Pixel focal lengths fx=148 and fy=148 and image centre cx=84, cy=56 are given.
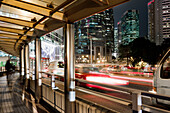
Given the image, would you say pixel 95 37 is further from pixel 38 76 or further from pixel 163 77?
pixel 163 77

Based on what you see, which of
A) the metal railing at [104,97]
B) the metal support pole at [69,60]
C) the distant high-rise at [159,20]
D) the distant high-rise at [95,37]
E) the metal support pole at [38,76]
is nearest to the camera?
the metal railing at [104,97]

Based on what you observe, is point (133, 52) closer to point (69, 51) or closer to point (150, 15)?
point (69, 51)

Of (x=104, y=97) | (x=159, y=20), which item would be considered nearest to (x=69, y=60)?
(x=104, y=97)

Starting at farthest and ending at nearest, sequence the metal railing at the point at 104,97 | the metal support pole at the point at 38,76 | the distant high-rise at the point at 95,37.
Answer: the distant high-rise at the point at 95,37, the metal support pole at the point at 38,76, the metal railing at the point at 104,97

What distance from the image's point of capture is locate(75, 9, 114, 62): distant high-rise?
142 metres

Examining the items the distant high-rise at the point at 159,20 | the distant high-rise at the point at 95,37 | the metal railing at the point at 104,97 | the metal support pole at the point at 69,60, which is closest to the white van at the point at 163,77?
the metal railing at the point at 104,97

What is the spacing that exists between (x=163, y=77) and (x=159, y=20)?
175 m

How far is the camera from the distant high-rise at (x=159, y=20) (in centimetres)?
14862

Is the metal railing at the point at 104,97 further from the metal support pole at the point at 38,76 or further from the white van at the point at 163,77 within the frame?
the white van at the point at 163,77

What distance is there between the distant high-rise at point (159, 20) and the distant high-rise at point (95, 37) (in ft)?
156

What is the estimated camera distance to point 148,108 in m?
2.14

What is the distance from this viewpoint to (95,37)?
155875 millimetres

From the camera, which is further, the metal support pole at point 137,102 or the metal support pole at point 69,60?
the metal support pole at point 69,60

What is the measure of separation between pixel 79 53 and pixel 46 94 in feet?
462
